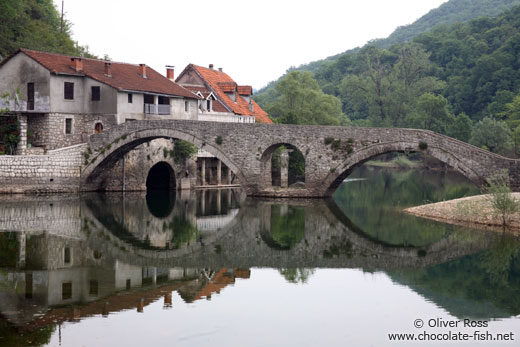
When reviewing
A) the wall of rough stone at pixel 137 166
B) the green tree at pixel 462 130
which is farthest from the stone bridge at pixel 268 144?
the green tree at pixel 462 130

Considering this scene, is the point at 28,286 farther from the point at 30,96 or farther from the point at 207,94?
the point at 207,94

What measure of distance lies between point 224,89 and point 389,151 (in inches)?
845

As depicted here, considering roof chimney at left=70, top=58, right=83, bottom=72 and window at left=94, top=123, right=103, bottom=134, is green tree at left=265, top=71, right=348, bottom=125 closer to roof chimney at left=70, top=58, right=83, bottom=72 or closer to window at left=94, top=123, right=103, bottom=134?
window at left=94, top=123, right=103, bottom=134

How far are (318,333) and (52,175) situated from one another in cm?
2689

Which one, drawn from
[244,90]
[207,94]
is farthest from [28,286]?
[244,90]

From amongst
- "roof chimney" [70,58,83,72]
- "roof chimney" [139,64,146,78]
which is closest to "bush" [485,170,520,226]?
"roof chimney" [70,58,83,72]

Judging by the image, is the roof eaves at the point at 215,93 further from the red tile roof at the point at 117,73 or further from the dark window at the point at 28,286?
the dark window at the point at 28,286

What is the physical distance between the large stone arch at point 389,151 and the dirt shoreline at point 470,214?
9.84ft

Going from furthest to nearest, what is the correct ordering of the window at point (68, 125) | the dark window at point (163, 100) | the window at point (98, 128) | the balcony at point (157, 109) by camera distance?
1. the dark window at point (163, 100)
2. the balcony at point (157, 109)
3. the window at point (98, 128)
4. the window at point (68, 125)

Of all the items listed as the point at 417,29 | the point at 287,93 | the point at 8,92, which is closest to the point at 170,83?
the point at 8,92

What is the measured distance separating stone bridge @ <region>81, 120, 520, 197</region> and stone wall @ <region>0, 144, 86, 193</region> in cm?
69

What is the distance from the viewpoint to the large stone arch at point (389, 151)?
1208 inches

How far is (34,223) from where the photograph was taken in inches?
969

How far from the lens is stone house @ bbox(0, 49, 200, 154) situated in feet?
122
